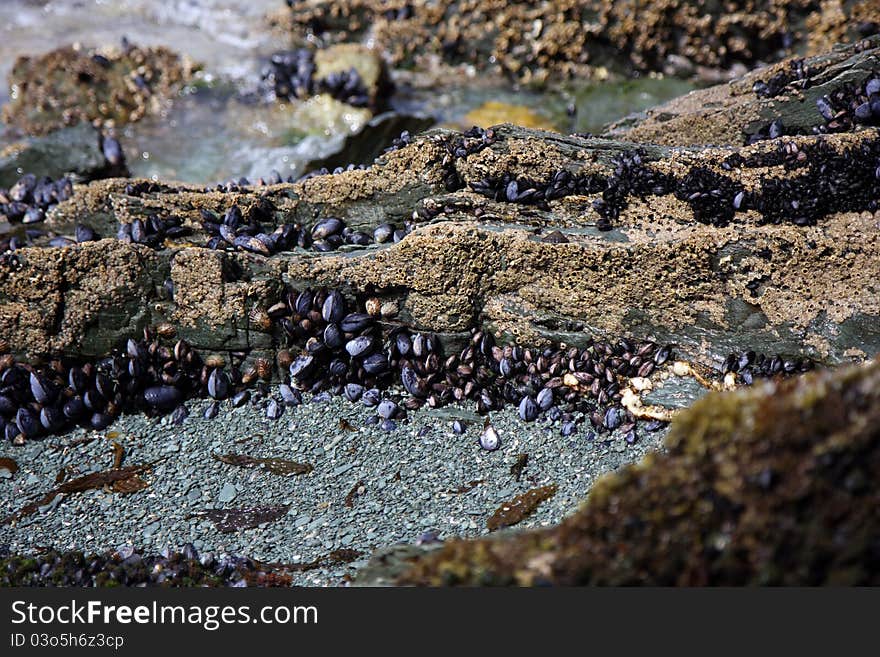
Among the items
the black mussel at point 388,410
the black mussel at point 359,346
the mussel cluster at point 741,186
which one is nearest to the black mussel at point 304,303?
the black mussel at point 359,346

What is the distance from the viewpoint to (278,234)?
5328 millimetres

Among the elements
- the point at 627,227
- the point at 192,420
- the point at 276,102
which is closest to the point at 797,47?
the point at 627,227

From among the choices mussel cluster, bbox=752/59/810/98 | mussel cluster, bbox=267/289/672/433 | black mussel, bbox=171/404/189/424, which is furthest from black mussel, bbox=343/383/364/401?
mussel cluster, bbox=752/59/810/98

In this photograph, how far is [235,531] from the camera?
14.0ft

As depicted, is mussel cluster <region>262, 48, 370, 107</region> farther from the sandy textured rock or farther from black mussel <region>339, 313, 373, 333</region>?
black mussel <region>339, 313, 373, 333</region>

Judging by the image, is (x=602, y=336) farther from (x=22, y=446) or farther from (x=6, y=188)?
(x=6, y=188)

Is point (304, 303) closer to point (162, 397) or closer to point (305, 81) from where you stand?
point (162, 397)

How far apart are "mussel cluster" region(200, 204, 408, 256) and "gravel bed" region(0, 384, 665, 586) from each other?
3.64 ft

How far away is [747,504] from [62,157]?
764 cm

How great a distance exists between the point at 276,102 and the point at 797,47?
6329mm

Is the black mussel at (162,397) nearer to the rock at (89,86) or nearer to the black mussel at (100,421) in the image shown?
the black mussel at (100,421)

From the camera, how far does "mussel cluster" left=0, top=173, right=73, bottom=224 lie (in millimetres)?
6556

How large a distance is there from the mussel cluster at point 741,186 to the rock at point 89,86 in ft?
21.1

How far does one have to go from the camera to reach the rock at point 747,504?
2094mm
